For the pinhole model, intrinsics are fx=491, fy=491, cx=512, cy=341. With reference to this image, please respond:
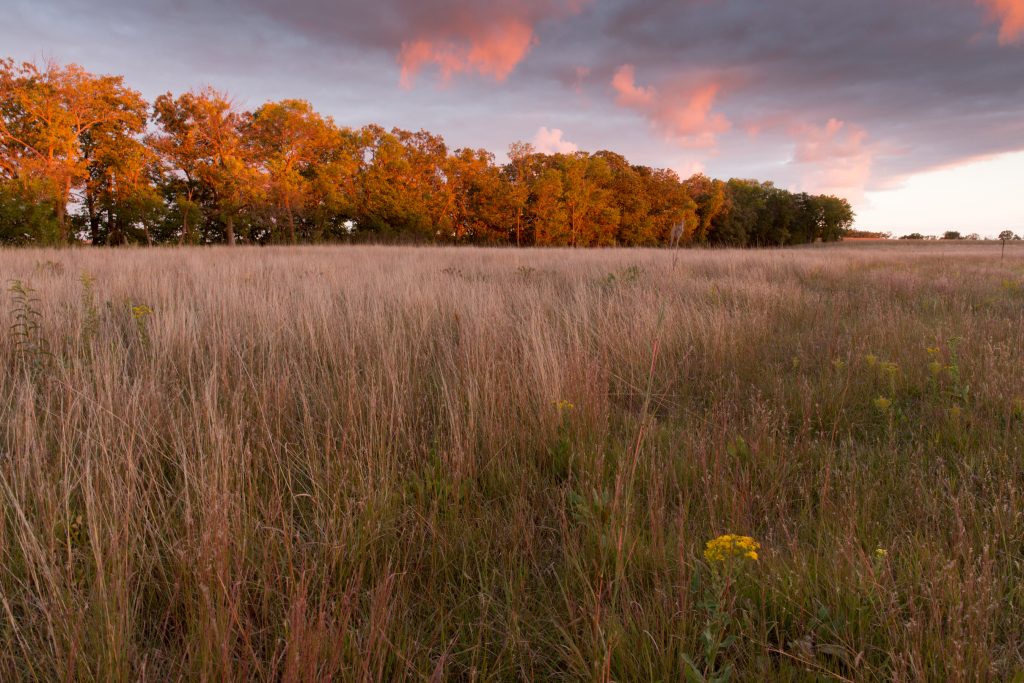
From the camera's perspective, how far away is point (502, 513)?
6.22 ft

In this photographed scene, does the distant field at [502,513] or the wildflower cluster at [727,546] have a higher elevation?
the wildflower cluster at [727,546]

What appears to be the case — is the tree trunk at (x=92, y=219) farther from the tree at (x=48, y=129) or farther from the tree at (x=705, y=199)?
the tree at (x=705, y=199)

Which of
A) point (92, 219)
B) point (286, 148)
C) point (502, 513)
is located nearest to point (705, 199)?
point (286, 148)

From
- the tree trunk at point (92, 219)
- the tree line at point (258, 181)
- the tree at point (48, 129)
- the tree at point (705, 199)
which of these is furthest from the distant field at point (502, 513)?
the tree at point (705, 199)

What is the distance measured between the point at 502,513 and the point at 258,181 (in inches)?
1106

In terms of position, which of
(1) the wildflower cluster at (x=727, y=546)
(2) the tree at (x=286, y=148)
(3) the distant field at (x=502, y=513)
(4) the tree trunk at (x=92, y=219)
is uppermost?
(2) the tree at (x=286, y=148)

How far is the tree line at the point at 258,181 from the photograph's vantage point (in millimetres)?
21391

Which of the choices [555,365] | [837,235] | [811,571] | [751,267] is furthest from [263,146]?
[837,235]

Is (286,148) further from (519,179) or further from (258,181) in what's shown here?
(519,179)

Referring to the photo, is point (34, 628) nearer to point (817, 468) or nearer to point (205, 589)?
point (205, 589)

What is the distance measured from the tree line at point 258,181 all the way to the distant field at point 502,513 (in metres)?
17.1

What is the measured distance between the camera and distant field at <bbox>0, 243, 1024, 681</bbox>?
4.00 feet

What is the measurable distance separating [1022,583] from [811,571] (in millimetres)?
595

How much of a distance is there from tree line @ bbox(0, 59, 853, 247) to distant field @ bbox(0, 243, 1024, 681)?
1714 cm
